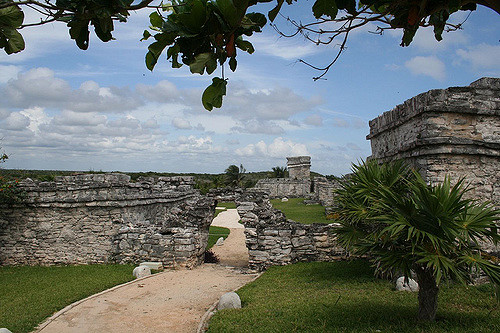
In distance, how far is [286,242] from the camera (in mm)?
9312

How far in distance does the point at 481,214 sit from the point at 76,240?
9806mm

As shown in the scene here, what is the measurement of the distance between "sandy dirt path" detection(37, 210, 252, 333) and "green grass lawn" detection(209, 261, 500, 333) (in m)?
0.81

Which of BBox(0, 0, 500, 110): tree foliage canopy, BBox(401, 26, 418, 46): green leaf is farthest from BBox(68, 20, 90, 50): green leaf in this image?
BBox(401, 26, 418, 46): green leaf

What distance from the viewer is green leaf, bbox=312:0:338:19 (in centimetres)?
223

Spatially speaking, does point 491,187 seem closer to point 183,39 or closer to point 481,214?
point 481,214

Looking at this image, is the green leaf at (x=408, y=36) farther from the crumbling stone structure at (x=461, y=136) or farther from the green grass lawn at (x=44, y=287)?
the green grass lawn at (x=44, y=287)

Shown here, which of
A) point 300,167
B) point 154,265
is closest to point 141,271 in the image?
point 154,265

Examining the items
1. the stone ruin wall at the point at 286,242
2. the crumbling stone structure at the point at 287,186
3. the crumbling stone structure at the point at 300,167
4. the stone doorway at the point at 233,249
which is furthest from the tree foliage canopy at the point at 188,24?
the crumbling stone structure at the point at 300,167

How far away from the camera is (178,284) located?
28.2ft

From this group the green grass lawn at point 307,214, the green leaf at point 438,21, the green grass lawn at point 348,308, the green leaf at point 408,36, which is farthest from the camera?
the green grass lawn at point 307,214

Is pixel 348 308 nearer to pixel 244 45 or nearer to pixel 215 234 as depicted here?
pixel 244 45

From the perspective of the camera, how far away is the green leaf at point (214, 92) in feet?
6.23

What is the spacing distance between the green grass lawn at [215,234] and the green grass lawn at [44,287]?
5.20 metres

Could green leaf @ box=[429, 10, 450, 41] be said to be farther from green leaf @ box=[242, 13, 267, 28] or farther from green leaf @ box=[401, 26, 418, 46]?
green leaf @ box=[242, 13, 267, 28]
